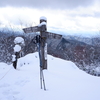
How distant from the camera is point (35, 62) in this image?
288 inches

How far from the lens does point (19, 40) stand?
18.6 ft

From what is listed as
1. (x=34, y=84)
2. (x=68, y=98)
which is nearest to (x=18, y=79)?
(x=34, y=84)

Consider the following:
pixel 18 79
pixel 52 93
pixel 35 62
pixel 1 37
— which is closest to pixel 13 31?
pixel 1 37

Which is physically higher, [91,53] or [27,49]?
[27,49]

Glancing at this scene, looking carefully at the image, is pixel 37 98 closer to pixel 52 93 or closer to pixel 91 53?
pixel 52 93

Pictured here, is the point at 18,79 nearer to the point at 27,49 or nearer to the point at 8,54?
the point at 27,49

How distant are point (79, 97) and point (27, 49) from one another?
1633cm

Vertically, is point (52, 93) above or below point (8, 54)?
above

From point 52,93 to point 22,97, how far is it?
2.72ft

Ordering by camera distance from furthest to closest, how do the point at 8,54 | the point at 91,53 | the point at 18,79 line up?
1. the point at 91,53
2. the point at 8,54
3. the point at 18,79

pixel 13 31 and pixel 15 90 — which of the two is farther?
pixel 13 31

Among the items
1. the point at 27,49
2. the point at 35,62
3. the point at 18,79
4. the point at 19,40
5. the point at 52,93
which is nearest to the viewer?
the point at 52,93

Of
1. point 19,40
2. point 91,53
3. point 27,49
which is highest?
point 19,40

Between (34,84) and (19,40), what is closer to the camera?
(34,84)
